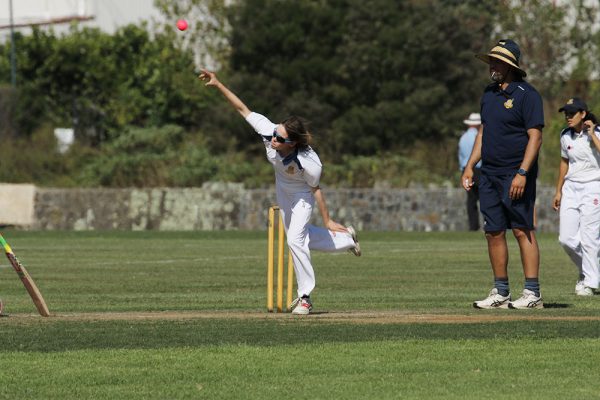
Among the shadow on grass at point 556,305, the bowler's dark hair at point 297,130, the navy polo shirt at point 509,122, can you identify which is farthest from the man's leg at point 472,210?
the bowler's dark hair at point 297,130

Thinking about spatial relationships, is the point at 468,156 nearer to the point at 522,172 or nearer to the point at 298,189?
the point at 522,172

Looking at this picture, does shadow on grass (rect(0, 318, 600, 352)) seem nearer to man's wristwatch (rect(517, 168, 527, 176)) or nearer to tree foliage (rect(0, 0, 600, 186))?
man's wristwatch (rect(517, 168, 527, 176))

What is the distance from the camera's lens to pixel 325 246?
14570 millimetres

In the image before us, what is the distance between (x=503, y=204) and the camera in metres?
14.5

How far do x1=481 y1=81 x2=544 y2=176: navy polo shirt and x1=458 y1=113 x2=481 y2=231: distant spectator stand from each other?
14.2 metres

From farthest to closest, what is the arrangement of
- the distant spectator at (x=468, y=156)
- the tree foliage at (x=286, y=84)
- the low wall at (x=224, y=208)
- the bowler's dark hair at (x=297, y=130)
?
the tree foliage at (x=286, y=84) → the low wall at (x=224, y=208) → the distant spectator at (x=468, y=156) → the bowler's dark hair at (x=297, y=130)

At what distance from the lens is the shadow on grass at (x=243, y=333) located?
11648 mm

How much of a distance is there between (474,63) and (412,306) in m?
33.7

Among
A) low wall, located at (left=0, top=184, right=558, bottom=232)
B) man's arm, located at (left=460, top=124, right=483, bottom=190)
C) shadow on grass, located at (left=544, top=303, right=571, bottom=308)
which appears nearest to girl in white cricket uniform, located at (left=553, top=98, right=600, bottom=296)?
shadow on grass, located at (left=544, top=303, right=571, bottom=308)

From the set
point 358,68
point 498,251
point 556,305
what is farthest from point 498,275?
point 358,68

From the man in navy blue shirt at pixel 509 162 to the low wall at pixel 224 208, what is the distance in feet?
65.9

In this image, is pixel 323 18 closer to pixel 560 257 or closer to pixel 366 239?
pixel 366 239

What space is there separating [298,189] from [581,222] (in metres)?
4.45

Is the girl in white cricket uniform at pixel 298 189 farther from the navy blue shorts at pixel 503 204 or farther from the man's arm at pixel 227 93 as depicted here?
the navy blue shorts at pixel 503 204
